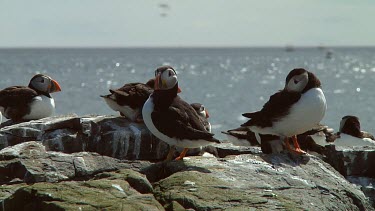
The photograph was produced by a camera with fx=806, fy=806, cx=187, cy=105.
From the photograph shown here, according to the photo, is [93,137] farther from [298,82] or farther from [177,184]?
[177,184]

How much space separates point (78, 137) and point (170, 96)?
1.85 meters

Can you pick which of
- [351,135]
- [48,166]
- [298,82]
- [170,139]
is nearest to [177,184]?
[48,166]

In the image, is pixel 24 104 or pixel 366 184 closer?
pixel 366 184

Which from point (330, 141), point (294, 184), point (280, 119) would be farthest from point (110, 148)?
point (330, 141)

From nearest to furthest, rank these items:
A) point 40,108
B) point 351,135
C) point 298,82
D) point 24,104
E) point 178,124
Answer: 1. point 178,124
2. point 298,82
3. point 24,104
4. point 40,108
5. point 351,135

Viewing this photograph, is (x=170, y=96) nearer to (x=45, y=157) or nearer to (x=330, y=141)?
(x=45, y=157)

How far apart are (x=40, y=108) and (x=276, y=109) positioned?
15.3 feet

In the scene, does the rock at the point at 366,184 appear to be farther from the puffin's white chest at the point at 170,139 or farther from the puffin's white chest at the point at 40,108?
the puffin's white chest at the point at 40,108

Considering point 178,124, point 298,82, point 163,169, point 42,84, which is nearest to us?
point 163,169

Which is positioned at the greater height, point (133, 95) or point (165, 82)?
point (165, 82)

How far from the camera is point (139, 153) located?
11.5 m

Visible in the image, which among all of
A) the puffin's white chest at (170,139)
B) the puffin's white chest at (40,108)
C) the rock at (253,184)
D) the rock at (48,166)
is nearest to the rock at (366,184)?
the rock at (253,184)

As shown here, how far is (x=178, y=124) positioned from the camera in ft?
32.7

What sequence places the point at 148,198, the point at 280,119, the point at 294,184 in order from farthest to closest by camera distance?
1. the point at 280,119
2. the point at 294,184
3. the point at 148,198
